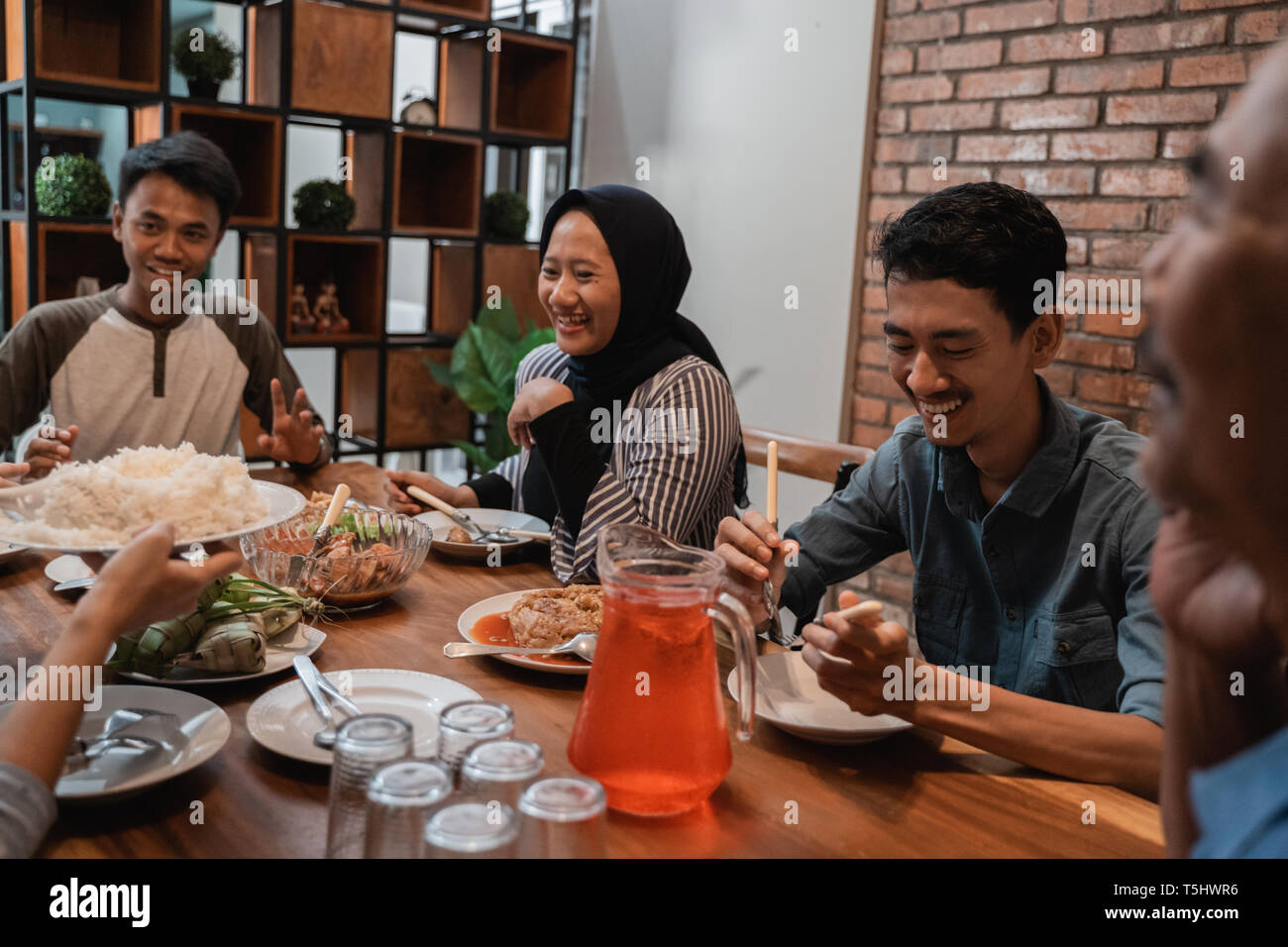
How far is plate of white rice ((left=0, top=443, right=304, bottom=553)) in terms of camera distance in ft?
3.31

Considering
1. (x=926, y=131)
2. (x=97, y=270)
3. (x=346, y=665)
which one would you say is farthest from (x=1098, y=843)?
(x=97, y=270)

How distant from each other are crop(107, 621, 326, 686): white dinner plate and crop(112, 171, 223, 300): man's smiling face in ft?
4.61

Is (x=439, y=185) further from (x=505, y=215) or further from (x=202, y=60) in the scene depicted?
(x=202, y=60)

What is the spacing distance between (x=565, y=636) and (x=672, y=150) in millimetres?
3271

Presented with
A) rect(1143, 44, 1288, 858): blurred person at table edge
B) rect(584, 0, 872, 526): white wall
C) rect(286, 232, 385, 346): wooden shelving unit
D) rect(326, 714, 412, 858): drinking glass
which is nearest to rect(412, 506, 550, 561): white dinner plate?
rect(326, 714, 412, 858): drinking glass

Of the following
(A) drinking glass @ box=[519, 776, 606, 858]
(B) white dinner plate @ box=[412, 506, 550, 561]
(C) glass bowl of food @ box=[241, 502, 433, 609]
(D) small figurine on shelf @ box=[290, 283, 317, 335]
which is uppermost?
(D) small figurine on shelf @ box=[290, 283, 317, 335]

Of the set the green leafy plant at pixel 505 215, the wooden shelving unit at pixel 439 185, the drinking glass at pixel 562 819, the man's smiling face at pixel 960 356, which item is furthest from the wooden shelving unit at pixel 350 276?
the drinking glass at pixel 562 819

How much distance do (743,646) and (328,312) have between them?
3.46 m

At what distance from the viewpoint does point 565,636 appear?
1345 mm

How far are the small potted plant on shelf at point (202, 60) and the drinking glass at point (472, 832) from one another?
11.2 ft

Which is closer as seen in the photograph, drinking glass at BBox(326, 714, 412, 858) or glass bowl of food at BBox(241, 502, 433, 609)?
drinking glass at BBox(326, 714, 412, 858)

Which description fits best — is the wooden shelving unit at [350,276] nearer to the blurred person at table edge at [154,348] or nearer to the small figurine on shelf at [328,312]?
the small figurine on shelf at [328,312]

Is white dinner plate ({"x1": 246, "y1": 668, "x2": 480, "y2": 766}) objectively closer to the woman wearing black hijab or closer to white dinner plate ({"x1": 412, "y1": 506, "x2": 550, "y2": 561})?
white dinner plate ({"x1": 412, "y1": 506, "x2": 550, "y2": 561})

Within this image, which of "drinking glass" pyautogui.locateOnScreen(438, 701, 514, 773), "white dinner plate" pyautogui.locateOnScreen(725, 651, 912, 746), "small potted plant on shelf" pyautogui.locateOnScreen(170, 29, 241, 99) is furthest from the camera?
"small potted plant on shelf" pyautogui.locateOnScreen(170, 29, 241, 99)
